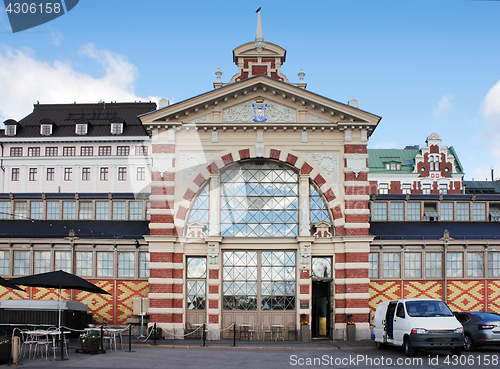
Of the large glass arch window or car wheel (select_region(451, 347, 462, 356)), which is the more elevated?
the large glass arch window

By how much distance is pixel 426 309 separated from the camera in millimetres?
21312

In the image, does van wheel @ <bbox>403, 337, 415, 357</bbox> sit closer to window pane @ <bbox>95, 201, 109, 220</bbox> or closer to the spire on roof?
the spire on roof

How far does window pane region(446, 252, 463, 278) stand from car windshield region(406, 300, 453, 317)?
34.1 ft

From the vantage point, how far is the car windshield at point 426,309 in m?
21.1

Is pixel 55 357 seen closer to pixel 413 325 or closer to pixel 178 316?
pixel 178 316

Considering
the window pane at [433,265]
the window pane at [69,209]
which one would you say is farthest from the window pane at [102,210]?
the window pane at [433,265]

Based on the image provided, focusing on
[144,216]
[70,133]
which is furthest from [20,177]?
[144,216]

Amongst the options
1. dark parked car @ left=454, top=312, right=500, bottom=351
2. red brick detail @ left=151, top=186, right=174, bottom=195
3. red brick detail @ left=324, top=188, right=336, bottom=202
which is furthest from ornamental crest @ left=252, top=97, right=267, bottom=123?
dark parked car @ left=454, top=312, right=500, bottom=351

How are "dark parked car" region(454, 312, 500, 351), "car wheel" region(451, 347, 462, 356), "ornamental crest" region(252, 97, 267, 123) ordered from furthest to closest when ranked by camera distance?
"ornamental crest" region(252, 97, 267, 123) < "dark parked car" region(454, 312, 500, 351) < "car wheel" region(451, 347, 462, 356)

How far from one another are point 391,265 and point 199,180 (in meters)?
11.8

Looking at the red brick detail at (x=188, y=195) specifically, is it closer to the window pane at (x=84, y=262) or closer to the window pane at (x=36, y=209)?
the window pane at (x=84, y=262)

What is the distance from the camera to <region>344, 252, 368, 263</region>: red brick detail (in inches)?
1114

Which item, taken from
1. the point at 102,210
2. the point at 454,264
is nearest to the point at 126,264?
the point at 102,210

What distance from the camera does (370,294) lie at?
30.9m
